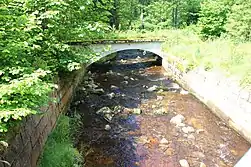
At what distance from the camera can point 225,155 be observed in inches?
305

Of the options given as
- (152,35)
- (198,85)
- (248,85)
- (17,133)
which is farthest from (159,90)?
(17,133)

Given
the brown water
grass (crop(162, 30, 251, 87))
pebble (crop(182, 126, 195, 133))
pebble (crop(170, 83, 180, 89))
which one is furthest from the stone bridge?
A: pebble (crop(182, 126, 195, 133))

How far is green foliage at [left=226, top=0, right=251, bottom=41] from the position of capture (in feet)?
48.5

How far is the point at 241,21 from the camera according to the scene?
15242 millimetres

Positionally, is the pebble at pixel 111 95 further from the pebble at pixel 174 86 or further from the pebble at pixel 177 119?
the pebble at pixel 177 119

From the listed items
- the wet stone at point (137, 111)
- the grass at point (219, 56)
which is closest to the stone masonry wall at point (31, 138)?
the wet stone at point (137, 111)

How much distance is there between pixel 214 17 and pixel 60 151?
15.6 m

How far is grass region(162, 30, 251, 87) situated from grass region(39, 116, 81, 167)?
6.12 m

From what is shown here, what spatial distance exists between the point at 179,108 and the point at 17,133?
24.8 feet

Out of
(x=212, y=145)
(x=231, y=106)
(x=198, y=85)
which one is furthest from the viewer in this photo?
(x=198, y=85)

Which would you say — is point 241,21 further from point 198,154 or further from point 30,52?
point 30,52

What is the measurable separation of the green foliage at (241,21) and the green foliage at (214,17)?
1798mm

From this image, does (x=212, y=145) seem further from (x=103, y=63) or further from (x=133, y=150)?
(x=103, y=63)

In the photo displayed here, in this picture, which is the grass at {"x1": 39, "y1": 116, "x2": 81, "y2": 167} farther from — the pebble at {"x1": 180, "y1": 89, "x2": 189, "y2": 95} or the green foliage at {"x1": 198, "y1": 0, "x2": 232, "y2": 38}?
the green foliage at {"x1": 198, "y1": 0, "x2": 232, "y2": 38}
